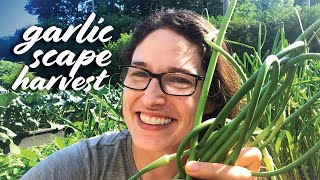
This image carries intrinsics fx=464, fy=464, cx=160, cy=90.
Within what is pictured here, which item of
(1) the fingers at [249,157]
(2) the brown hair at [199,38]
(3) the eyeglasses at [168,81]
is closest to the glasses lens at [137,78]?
(3) the eyeglasses at [168,81]

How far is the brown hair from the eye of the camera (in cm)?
118

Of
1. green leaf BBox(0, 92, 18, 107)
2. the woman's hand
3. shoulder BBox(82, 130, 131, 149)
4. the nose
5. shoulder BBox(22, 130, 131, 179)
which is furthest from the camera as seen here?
green leaf BBox(0, 92, 18, 107)

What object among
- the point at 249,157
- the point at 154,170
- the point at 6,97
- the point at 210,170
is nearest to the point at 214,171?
the point at 210,170

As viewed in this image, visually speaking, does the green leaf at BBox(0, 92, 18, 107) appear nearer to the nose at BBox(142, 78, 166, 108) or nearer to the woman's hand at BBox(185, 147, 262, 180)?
the nose at BBox(142, 78, 166, 108)

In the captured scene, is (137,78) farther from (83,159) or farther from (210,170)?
(210,170)

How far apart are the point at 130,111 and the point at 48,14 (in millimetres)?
33106

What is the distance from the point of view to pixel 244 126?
1.62ft

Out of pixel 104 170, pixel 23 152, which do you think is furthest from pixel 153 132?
pixel 23 152

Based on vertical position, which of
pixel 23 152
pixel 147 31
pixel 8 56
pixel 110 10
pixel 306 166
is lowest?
pixel 23 152

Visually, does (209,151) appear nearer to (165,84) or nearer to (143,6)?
(165,84)

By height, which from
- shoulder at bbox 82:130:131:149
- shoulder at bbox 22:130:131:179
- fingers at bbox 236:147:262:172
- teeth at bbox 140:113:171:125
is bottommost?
shoulder at bbox 22:130:131:179

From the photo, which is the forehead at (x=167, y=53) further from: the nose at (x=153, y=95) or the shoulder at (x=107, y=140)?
the shoulder at (x=107, y=140)

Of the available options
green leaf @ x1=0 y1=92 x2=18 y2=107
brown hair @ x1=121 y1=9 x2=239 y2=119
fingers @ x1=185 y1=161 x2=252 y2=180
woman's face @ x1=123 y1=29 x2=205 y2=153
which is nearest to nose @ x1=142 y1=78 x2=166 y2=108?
woman's face @ x1=123 y1=29 x2=205 y2=153

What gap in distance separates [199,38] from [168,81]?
9.4 inches
